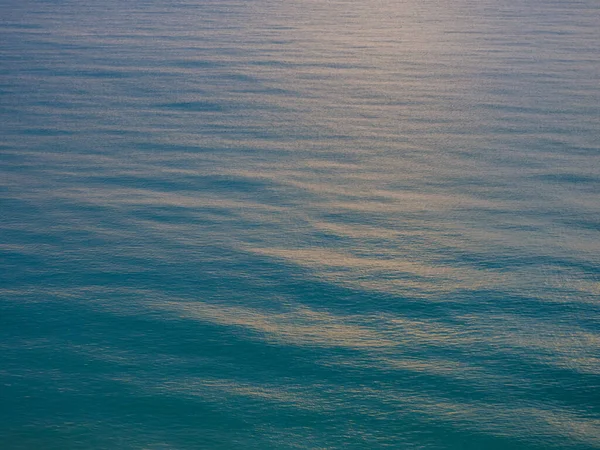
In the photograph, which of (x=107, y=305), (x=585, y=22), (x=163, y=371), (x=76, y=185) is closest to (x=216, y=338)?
(x=163, y=371)

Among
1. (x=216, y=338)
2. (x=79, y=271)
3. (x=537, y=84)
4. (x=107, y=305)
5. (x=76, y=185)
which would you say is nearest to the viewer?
(x=216, y=338)

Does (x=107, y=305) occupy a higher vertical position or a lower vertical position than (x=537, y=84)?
lower

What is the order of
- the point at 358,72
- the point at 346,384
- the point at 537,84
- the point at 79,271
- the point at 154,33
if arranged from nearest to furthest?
the point at 346,384 → the point at 79,271 → the point at 537,84 → the point at 358,72 → the point at 154,33

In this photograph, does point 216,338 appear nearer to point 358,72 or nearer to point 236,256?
point 236,256

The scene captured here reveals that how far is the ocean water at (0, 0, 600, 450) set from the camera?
316 centimetres

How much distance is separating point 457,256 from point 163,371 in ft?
5.41

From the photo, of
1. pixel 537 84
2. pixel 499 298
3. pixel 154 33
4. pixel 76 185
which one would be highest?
pixel 154 33

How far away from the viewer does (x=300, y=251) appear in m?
4.34

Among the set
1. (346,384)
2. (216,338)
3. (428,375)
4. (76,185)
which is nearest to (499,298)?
(428,375)

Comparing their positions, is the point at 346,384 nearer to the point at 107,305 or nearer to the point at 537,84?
the point at 107,305

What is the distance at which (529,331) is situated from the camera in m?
3.64

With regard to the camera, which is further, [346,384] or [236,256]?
[236,256]

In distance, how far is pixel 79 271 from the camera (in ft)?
13.6

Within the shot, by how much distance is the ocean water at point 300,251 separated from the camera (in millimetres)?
3158
